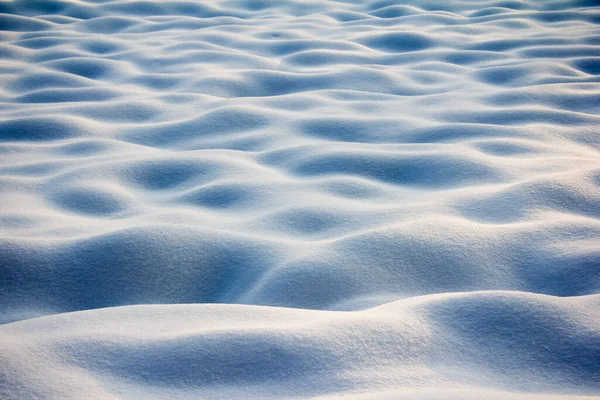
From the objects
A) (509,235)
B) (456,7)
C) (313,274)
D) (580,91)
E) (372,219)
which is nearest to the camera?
(313,274)

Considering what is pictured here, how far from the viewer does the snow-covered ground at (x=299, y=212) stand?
74 cm

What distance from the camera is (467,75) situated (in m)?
2.32

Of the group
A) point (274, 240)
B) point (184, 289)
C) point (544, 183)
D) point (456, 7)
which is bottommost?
point (184, 289)

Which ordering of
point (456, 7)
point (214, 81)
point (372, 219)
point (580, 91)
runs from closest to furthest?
Answer: point (372, 219)
point (580, 91)
point (214, 81)
point (456, 7)

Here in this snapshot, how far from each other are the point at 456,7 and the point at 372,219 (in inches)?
104

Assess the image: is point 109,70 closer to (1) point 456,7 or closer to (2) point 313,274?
(2) point 313,274

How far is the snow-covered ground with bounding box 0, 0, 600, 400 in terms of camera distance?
29.3 inches

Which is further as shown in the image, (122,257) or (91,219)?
(91,219)

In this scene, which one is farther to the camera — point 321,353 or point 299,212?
point 299,212

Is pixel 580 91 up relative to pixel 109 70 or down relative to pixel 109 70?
down

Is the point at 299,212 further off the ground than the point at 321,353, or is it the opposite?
the point at 299,212

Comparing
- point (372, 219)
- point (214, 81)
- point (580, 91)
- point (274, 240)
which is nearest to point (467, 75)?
point (580, 91)

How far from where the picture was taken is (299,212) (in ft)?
4.29

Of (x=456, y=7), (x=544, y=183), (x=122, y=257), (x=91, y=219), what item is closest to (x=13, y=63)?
(x=91, y=219)
